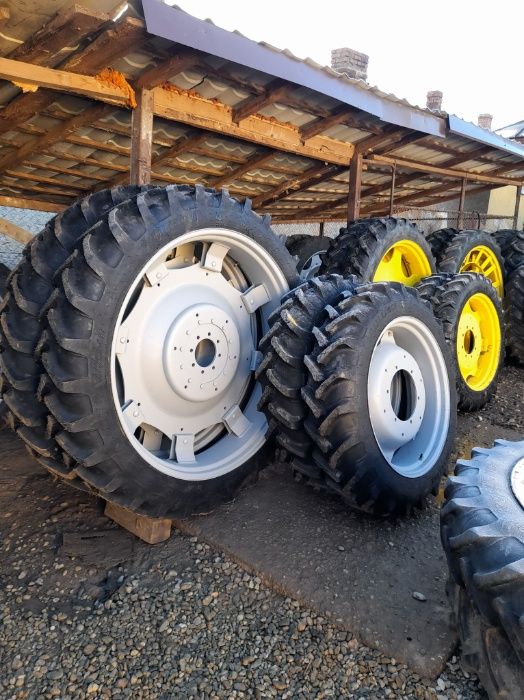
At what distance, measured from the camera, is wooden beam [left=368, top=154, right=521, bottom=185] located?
6.43 meters

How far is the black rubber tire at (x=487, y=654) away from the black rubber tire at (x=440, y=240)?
15.2 ft

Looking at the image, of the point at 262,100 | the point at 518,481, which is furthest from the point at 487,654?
the point at 262,100

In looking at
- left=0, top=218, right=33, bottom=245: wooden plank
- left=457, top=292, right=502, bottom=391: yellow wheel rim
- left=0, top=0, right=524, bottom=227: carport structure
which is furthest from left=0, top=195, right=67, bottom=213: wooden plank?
left=457, top=292, right=502, bottom=391: yellow wheel rim

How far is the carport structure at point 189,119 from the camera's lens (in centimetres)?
290

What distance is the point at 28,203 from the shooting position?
628cm

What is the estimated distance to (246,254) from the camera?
10.5 ft

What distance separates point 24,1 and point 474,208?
58.1ft

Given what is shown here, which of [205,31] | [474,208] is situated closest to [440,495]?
[205,31]

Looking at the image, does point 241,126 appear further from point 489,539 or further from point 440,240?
point 489,539

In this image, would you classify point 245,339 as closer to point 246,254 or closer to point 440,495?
point 246,254

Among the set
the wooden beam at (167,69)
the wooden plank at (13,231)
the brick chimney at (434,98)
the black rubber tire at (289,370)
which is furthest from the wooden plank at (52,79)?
the brick chimney at (434,98)

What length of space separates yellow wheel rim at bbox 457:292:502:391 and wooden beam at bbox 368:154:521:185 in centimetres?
223

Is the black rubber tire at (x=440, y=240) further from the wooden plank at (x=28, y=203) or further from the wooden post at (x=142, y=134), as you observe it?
the wooden plank at (x=28, y=203)

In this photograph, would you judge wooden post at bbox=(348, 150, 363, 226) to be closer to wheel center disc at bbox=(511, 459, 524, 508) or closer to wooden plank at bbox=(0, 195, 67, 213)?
wooden plank at bbox=(0, 195, 67, 213)
